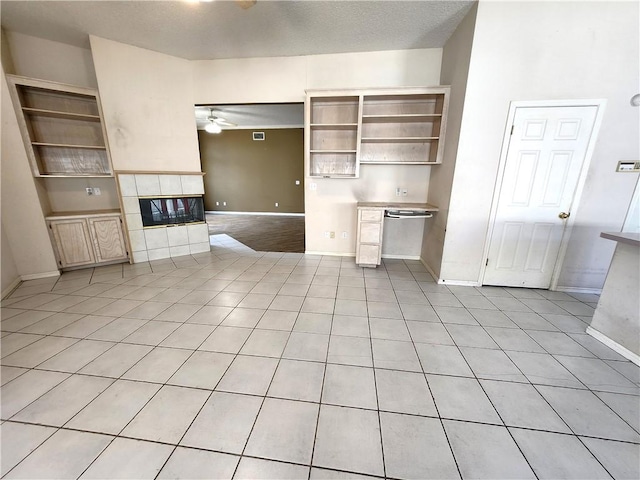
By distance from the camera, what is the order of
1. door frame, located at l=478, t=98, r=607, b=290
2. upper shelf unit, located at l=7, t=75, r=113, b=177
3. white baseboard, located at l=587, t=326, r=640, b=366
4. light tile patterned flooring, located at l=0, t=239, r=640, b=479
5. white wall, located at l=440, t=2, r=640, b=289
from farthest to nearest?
upper shelf unit, located at l=7, t=75, r=113, b=177 → door frame, located at l=478, t=98, r=607, b=290 → white wall, located at l=440, t=2, r=640, b=289 → white baseboard, located at l=587, t=326, r=640, b=366 → light tile patterned flooring, located at l=0, t=239, r=640, b=479

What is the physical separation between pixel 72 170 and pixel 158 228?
4.39 feet

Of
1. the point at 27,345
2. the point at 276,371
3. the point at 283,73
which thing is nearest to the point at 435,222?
the point at 276,371

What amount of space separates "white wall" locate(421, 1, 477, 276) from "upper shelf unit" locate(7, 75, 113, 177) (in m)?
4.61

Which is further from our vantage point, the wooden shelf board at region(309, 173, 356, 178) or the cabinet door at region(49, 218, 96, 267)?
the wooden shelf board at region(309, 173, 356, 178)

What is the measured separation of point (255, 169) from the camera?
28.3ft

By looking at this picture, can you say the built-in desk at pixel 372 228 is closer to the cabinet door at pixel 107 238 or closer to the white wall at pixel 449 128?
the white wall at pixel 449 128

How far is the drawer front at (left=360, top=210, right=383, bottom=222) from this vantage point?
345 cm

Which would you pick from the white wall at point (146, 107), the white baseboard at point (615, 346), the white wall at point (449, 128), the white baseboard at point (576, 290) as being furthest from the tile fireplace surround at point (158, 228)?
the white baseboard at point (576, 290)

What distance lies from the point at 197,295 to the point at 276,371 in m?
1.57

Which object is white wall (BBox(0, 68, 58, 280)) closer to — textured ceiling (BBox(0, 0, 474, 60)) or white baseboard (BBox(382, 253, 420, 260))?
textured ceiling (BBox(0, 0, 474, 60))

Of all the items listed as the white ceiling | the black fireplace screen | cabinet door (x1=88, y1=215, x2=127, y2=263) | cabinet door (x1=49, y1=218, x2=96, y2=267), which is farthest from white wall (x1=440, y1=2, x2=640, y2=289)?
cabinet door (x1=49, y1=218, x2=96, y2=267)

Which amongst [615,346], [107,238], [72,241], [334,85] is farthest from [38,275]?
[615,346]

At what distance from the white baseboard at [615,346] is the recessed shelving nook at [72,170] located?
18.2ft

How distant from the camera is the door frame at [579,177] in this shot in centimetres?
252
